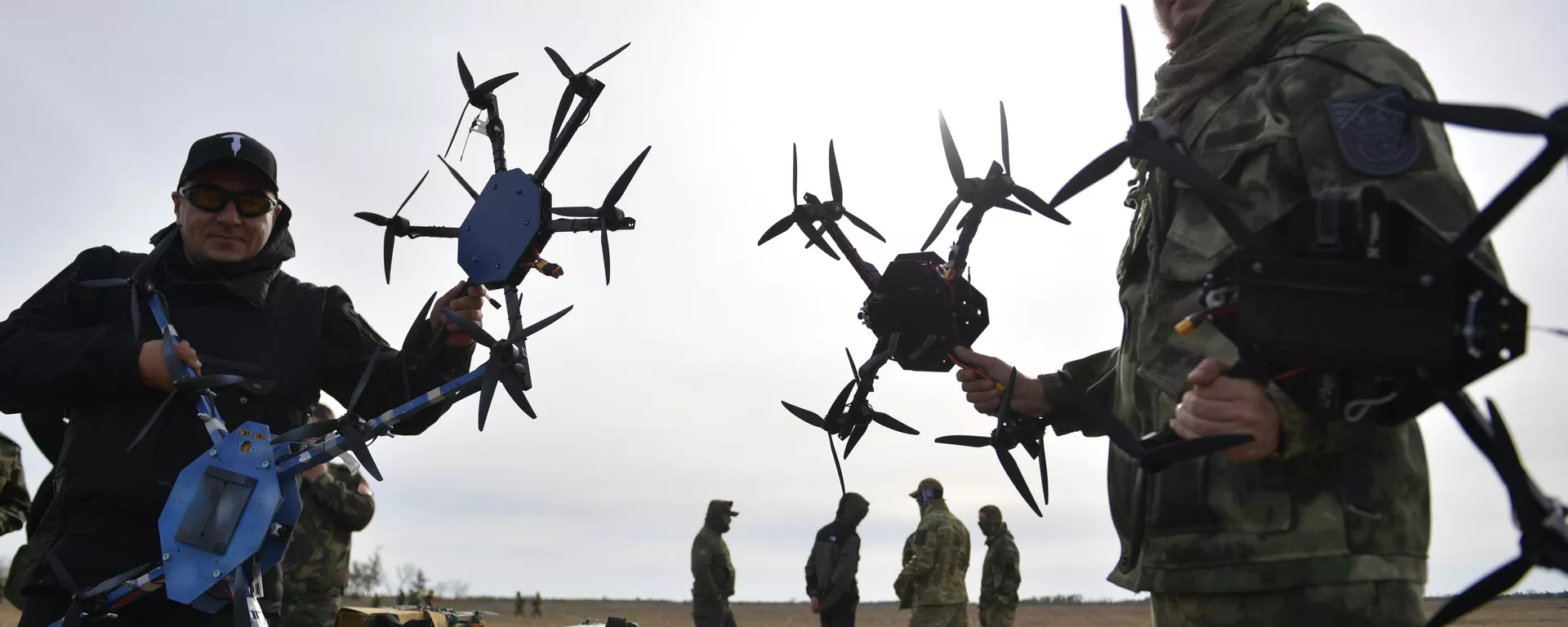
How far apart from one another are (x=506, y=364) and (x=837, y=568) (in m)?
13.5

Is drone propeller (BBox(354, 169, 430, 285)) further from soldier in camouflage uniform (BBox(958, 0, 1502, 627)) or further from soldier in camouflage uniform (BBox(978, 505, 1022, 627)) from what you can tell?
soldier in camouflage uniform (BBox(978, 505, 1022, 627))

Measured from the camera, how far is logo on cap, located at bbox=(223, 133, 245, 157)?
15.4 ft

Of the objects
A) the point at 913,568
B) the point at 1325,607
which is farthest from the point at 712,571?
the point at 1325,607

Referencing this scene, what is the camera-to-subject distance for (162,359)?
432cm

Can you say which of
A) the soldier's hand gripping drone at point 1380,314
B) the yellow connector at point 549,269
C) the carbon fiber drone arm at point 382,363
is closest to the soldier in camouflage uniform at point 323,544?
the carbon fiber drone arm at point 382,363

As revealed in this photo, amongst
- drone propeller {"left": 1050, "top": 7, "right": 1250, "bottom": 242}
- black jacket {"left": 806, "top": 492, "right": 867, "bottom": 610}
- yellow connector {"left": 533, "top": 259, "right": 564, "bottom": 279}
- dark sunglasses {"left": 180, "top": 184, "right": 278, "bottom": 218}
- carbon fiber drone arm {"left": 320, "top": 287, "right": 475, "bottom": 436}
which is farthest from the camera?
black jacket {"left": 806, "top": 492, "right": 867, "bottom": 610}

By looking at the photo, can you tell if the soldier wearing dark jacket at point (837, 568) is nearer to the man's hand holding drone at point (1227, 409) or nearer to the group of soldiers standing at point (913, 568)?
the group of soldiers standing at point (913, 568)

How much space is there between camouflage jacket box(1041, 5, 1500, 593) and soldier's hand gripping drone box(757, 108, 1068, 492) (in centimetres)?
58

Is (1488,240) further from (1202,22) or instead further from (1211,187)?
(1202,22)

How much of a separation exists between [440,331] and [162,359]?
3.27ft

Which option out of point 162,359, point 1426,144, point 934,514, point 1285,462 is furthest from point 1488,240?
point 934,514

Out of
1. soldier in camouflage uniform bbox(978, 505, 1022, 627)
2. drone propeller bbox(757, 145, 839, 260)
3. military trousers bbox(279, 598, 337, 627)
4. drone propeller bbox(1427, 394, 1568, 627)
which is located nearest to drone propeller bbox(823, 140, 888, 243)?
drone propeller bbox(757, 145, 839, 260)

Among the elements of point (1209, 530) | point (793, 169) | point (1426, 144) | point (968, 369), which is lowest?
point (1209, 530)

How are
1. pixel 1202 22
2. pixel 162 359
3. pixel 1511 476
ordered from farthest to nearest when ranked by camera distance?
pixel 162 359, pixel 1202 22, pixel 1511 476
